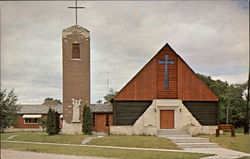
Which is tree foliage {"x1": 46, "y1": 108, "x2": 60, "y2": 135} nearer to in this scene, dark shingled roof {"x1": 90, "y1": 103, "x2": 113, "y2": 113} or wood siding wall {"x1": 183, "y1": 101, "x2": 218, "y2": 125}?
dark shingled roof {"x1": 90, "y1": 103, "x2": 113, "y2": 113}

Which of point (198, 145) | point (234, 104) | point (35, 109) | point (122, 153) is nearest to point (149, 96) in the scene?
point (198, 145)

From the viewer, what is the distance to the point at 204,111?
66.7 ft

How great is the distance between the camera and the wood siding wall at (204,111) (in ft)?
66.3

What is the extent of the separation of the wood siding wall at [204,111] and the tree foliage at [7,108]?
40.5 feet

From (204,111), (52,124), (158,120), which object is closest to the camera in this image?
(52,124)

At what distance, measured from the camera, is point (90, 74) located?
20938mm

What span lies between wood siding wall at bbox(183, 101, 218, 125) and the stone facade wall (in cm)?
35

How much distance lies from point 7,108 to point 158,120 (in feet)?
37.9

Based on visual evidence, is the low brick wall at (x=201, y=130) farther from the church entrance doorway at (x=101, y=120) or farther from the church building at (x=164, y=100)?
the church entrance doorway at (x=101, y=120)

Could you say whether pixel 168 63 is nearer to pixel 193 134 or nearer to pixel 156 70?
pixel 156 70

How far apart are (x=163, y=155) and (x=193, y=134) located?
722 centimetres

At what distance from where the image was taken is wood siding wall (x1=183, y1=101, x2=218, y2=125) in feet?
66.3

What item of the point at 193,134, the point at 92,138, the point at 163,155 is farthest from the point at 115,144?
the point at 193,134

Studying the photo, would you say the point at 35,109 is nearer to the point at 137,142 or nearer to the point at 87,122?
the point at 87,122
